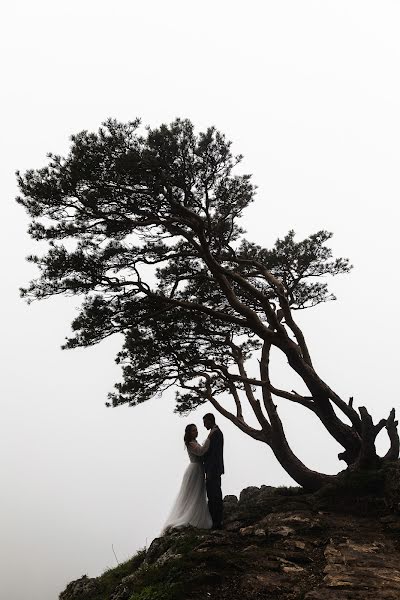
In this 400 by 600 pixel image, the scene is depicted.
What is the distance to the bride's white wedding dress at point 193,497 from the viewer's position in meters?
9.91

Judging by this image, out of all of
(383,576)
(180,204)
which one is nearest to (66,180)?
(180,204)

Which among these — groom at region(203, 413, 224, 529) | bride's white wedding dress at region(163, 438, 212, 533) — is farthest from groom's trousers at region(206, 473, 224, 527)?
bride's white wedding dress at region(163, 438, 212, 533)

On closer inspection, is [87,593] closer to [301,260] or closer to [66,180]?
[66,180]

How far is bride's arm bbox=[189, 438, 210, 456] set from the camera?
981cm

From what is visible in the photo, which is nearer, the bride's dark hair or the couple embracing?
the couple embracing

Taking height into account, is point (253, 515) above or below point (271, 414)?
below

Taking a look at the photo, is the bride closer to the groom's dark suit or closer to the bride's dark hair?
the bride's dark hair

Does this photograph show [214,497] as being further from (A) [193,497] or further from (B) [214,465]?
(B) [214,465]

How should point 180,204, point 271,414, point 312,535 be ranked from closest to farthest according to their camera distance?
point 312,535 → point 180,204 → point 271,414

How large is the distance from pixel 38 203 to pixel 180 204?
3.08 meters

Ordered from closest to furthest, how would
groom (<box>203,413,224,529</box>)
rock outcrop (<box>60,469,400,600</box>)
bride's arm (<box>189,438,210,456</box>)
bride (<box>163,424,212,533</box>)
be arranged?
rock outcrop (<box>60,469,400,600</box>), groom (<box>203,413,224,529</box>), bride's arm (<box>189,438,210,456</box>), bride (<box>163,424,212,533</box>)

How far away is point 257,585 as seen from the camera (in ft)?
24.0

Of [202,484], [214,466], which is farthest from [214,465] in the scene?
[202,484]

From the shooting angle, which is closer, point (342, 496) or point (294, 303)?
point (342, 496)
